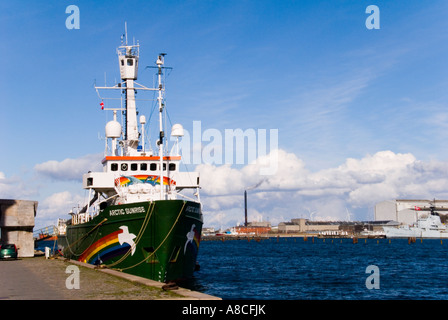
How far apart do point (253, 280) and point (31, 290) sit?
2047cm

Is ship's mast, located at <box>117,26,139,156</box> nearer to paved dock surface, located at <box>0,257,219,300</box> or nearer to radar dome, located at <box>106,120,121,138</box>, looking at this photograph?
radar dome, located at <box>106,120,121,138</box>

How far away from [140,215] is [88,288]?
7.72 metres

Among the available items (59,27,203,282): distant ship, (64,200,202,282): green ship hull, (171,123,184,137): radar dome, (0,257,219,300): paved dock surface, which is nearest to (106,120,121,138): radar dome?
(59,27,203,282): distant ship

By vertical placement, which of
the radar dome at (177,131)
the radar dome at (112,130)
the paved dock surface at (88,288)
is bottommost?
the paved dock surface at (88,288)

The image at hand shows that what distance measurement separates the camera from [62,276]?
23.3 metres

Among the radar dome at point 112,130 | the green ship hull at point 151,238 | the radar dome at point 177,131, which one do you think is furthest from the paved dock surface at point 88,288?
the radar dome at point 112,130

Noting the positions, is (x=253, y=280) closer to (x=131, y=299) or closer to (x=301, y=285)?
(x=301, y=285)

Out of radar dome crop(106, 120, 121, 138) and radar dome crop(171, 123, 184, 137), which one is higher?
radar dome crop(106, 120, 121, 138)

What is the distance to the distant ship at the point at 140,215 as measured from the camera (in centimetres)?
2561

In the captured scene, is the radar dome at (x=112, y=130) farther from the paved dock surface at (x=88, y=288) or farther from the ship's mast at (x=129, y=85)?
the paved dock surface at (x=88, y=288)

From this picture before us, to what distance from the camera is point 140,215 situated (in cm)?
2591

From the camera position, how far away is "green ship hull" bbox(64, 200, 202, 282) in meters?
25.5

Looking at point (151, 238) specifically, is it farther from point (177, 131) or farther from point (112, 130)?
point (112, 130)
